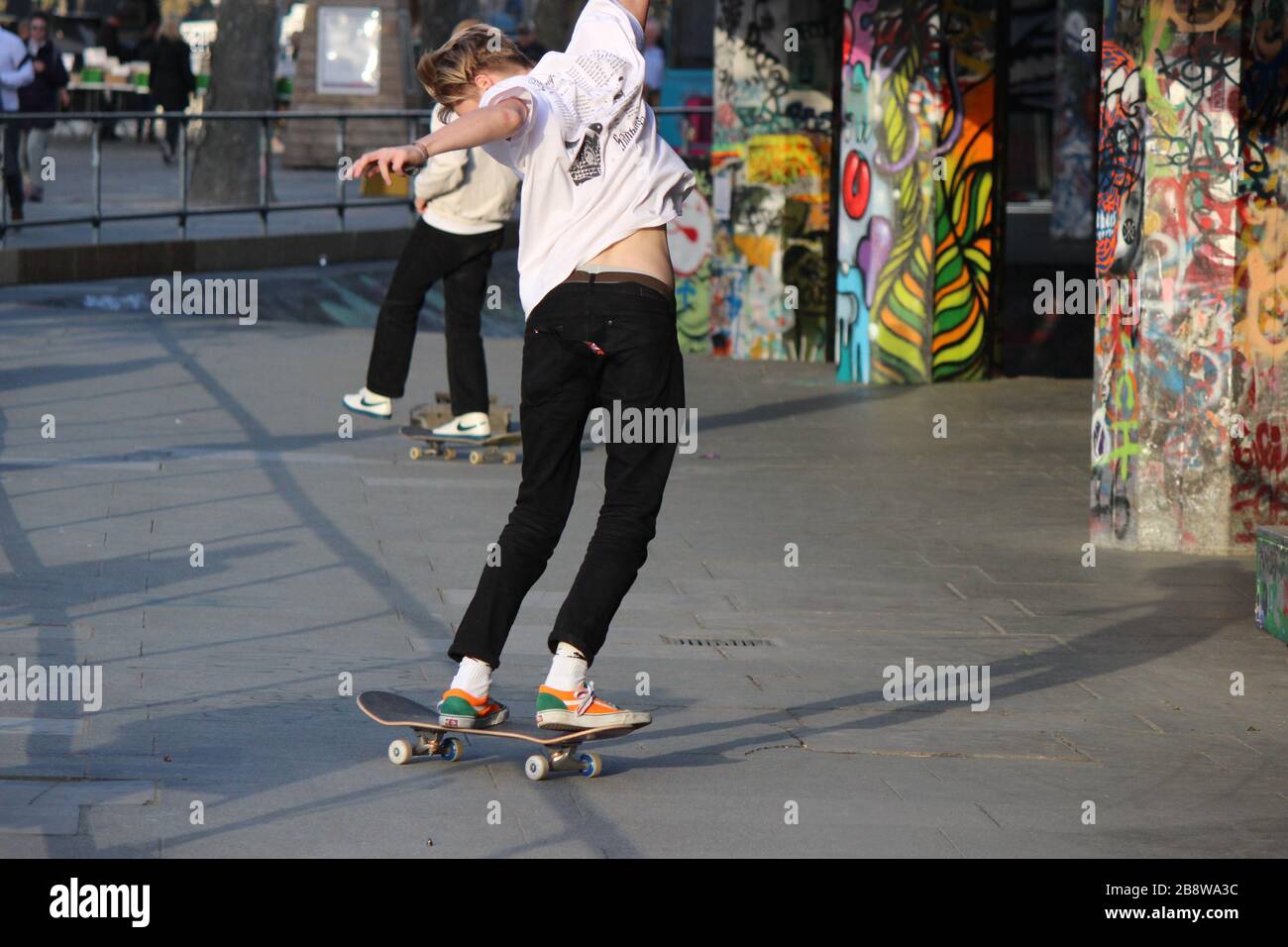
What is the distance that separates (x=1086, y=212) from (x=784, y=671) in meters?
21.8

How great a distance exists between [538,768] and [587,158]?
1.52 m

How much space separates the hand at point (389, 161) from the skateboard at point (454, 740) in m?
1.37

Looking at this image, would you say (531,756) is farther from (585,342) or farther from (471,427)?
(471,427)

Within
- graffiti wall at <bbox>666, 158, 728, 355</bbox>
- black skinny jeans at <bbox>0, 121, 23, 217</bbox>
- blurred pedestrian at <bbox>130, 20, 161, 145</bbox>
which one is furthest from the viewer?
blurred pedestrian at <bbox>130, 20, 161, 145</bbox>

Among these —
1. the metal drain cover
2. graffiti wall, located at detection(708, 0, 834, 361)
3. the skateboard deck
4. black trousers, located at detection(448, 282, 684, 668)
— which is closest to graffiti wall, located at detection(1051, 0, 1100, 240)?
graffiti wall, located at detection(708, 0, 834, 361)

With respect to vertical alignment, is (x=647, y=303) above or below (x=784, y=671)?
above

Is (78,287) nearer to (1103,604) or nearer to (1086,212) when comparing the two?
(1103,604)

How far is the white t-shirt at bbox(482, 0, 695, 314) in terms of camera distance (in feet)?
17.1

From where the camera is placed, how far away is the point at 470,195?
10.1 m

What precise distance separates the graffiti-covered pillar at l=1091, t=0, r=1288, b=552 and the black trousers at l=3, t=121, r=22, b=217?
11.6 metres

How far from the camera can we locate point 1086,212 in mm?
27312

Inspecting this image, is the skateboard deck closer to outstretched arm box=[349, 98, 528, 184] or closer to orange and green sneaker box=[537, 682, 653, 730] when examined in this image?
orange and green sneaker box=[537, 682, 653, 730]
